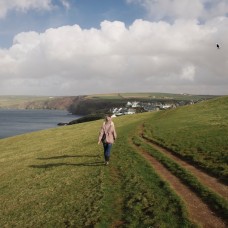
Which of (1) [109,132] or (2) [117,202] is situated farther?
(1) [109,132]

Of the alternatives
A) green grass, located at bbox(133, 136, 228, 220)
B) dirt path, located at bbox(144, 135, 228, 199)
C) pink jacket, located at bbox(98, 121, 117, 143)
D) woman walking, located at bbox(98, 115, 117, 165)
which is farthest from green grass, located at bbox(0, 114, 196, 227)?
dirt path, located at bbox(144, 135, 228, 199)

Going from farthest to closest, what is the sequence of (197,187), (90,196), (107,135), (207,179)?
(107,135), (207,179), (90,196), (197,187)

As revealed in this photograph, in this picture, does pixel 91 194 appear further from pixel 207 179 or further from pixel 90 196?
pixel 207 179

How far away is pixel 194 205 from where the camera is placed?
1711cm

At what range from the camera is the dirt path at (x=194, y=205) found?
49.2ft

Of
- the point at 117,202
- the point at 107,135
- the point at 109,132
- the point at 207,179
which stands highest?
the point at 109,132

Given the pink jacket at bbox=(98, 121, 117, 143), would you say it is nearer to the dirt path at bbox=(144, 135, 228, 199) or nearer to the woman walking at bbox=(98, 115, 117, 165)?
the woman walking at bbox=(98, 115, 117, 165)

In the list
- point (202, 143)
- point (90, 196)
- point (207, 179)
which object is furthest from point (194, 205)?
point (202, 143)

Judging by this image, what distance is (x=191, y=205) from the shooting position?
56.1ft

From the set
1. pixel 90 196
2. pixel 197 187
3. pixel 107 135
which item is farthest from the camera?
pixel 107 135

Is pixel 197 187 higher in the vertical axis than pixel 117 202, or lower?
higher

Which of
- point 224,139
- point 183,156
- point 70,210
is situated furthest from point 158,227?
point 224,139

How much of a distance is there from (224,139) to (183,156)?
7.06m

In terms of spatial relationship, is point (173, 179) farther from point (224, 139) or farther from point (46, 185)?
point (224, 139)
